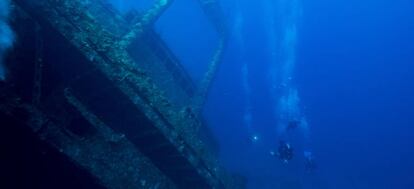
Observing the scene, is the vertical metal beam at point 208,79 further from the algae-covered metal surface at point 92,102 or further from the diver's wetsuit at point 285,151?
the algae-covered metal surface at point 92,102

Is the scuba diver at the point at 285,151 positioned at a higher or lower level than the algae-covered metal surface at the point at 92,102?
higher

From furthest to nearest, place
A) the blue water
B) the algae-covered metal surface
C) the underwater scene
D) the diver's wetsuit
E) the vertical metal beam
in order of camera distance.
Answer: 1. the blue water
2. the diver's wetsuit
3. the vertical metal beam
4. the algae-covered metal surface
5. the underwater scene

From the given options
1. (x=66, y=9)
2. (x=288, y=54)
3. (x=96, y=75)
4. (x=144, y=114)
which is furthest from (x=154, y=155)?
(x=288, y=54)

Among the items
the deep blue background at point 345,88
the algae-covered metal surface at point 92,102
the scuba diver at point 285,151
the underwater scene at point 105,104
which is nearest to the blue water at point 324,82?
the deep blue background at point 345,88

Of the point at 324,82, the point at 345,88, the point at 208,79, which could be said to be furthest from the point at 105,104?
the point at 324,82

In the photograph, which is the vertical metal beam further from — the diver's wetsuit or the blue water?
the blue water

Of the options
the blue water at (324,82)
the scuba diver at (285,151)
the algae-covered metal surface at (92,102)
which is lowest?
the algae-covered metal surface at (92,102)

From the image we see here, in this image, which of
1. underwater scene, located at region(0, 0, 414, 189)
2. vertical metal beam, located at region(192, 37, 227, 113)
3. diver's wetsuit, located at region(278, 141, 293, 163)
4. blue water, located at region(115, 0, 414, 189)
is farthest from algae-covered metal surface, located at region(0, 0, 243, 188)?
blue water, located at region(115, 0, 414, 189)

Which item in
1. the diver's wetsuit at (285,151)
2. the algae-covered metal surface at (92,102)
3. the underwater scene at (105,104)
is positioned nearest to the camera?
the underwater scene at (105,104)

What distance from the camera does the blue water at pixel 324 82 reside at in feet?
204

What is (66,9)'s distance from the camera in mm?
4168

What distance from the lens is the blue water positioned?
62312 millimetres

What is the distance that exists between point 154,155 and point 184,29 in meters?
75.9

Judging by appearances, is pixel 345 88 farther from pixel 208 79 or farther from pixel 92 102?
pixel 92 102
